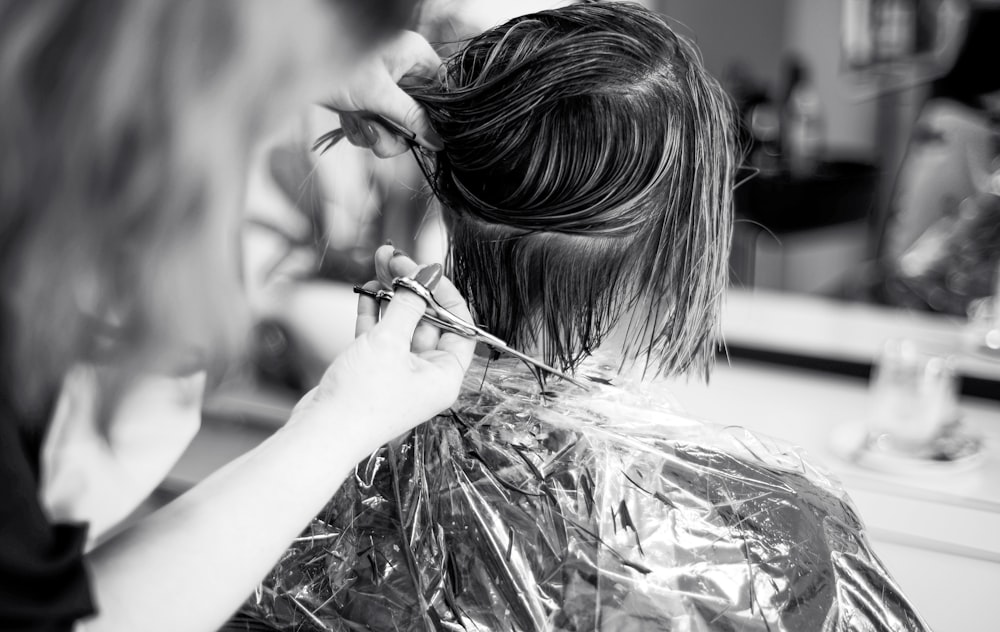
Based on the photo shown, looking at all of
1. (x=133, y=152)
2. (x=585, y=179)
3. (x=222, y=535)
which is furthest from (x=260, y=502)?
(x=585, y=179)

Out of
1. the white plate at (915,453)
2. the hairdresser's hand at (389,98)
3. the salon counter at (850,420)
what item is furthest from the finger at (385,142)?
the white plate at (915,453)

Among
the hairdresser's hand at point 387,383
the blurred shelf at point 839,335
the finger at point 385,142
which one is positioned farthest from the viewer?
the blurred shelf at point 839,335

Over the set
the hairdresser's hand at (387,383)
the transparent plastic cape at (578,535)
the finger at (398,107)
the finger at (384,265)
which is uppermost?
the finger at (398,107)

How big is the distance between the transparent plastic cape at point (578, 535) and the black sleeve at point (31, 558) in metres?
0.31

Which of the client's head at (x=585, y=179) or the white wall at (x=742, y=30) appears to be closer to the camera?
the client's head at (x=585, y=179)

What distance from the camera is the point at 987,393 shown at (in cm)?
160

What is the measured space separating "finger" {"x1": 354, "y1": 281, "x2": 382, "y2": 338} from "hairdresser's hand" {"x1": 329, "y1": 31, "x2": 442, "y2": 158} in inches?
6.7

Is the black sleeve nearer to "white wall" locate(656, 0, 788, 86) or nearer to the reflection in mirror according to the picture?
the reflection in mirror

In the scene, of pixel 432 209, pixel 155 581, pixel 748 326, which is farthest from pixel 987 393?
pixel 155 581

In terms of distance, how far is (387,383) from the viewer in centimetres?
66

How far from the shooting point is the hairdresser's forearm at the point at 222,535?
0.56 meters

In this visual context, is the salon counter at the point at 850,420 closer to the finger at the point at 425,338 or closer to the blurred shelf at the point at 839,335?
the blurred shelf at the point at 839,335

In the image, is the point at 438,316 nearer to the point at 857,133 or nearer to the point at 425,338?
the point at 425,338

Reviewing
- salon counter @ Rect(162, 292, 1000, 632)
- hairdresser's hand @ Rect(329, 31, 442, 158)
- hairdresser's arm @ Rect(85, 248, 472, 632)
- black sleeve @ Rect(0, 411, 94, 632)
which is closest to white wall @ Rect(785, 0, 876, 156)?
salon counter @ Rect(162, 292, 1000, 632)
